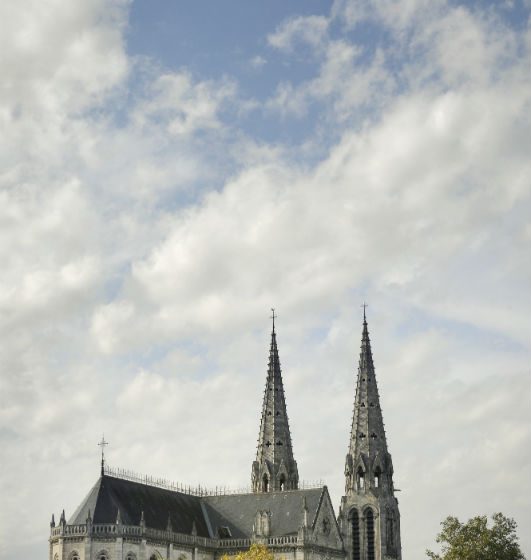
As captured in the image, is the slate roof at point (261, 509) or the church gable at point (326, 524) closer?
the slate roof at point (261, 509)

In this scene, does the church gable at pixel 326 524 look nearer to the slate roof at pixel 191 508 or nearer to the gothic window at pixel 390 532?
the slate roof at pixel 191 508

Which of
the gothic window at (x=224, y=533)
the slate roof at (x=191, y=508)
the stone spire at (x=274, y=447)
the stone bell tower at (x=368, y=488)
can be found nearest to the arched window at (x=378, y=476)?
the stone bell tower at (x=368, y=488)

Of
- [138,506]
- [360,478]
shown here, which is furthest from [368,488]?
[138,506]

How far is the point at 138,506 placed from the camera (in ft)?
312

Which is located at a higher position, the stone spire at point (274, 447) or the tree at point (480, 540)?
the stone spire at point (274, 447)

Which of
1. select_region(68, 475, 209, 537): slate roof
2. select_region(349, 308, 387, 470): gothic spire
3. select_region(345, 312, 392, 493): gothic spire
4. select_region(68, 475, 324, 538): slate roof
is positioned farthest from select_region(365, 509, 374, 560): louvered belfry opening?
select_region(68, 475, 209, 537): slate roof

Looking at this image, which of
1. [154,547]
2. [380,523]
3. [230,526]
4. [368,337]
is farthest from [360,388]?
[154,547]

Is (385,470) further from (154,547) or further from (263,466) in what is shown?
(154,547)

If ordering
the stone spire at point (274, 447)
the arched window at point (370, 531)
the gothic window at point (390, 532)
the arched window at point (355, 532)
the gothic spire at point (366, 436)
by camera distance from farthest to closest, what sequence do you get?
the stone spire at point (274, 447), the gothic spire at point (366, 436), the gothic window at point (390, 532), the arched window at point (355, 532), the arched window at point (370, 531)

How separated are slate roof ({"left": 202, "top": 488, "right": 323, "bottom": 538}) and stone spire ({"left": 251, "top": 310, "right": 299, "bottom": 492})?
866 centimetres

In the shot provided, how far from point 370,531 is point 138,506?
23.8m

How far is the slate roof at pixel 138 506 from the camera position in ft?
302

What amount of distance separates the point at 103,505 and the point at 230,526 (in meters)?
14.0

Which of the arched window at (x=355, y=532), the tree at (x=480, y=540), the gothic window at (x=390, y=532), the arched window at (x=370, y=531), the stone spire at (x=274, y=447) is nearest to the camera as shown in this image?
the tree at (x=480, y=540)
